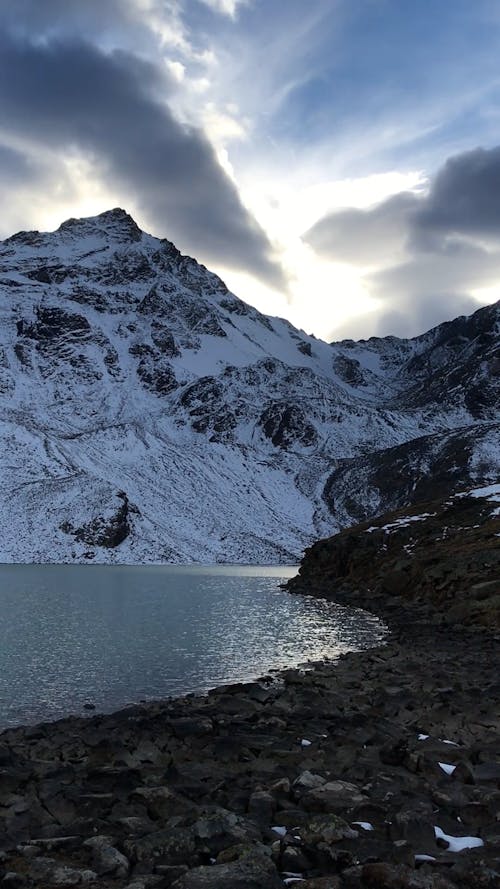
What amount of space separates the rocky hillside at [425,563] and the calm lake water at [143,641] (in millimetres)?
4620

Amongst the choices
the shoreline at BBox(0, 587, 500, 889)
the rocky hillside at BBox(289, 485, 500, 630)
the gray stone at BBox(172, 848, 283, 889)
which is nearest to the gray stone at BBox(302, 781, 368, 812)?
the shoreline at BBox(0, 587, 500, 889)

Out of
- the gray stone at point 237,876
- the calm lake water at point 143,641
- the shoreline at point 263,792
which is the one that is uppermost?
the gray stone at point 237,876

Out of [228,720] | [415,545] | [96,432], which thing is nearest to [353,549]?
[415,545]

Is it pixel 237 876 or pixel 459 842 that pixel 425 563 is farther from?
pixel 237 876

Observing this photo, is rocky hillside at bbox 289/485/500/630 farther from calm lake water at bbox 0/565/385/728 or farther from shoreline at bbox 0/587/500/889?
shoreline at bbox 0/587/500/889

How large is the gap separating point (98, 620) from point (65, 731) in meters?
25.3

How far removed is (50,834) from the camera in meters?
9.65

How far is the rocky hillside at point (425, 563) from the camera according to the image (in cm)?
4122

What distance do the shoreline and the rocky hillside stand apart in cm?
2106

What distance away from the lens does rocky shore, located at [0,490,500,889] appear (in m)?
8.09

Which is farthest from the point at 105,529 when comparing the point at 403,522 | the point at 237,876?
the point at 237,876

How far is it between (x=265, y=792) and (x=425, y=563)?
4213 cm

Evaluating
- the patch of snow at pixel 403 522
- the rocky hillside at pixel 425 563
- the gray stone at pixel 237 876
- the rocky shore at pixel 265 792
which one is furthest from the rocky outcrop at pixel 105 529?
the gray stone at pixel 237 876

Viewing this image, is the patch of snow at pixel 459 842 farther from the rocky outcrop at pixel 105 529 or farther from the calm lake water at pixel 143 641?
the rocky outcrop at pixel 105 529
